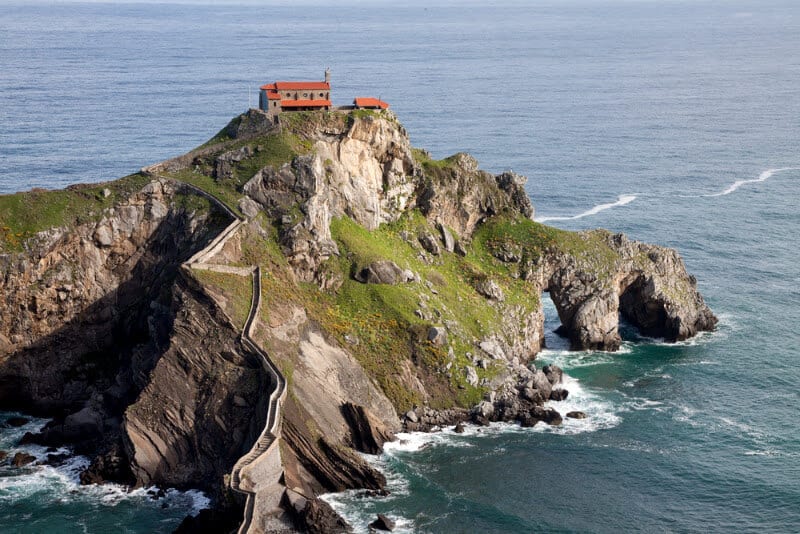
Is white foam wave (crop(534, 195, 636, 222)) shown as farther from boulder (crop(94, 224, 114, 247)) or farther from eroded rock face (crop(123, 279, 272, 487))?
eroded rock face (crop(123, 279, 272, 487))

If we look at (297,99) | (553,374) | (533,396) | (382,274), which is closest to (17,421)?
(382,274)

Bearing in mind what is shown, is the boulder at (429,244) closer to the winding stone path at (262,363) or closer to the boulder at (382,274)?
the boulder at (382,274)

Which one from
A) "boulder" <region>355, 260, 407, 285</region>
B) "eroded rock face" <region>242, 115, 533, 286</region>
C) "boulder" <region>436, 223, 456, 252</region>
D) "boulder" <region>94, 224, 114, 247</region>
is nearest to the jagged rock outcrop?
"eroded rock face" <region>242, 115, 533, 286</region>

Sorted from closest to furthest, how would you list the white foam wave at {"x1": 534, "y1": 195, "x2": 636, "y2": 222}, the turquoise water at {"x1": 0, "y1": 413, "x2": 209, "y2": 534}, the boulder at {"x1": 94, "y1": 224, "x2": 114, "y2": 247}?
the turquoise water at {"x1": 0, "y1": 413, "x2": 209, "y2": 534}
the boulder at {"x1": 94, "y1": 224, "x2": 114, "y2": 247}
the white foam wave at {"x1": 534, "y1": 195, "x2": 636, "y2": 222}

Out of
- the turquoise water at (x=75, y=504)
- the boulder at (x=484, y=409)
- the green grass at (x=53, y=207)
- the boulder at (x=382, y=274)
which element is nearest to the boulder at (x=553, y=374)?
the boulder at (x=484, y=409)

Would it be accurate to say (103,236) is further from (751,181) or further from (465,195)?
Result: (751,181)

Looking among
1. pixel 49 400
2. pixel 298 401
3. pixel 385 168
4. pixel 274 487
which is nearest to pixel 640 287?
pixel 385 168

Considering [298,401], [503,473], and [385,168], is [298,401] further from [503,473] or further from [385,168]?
[385,168]
